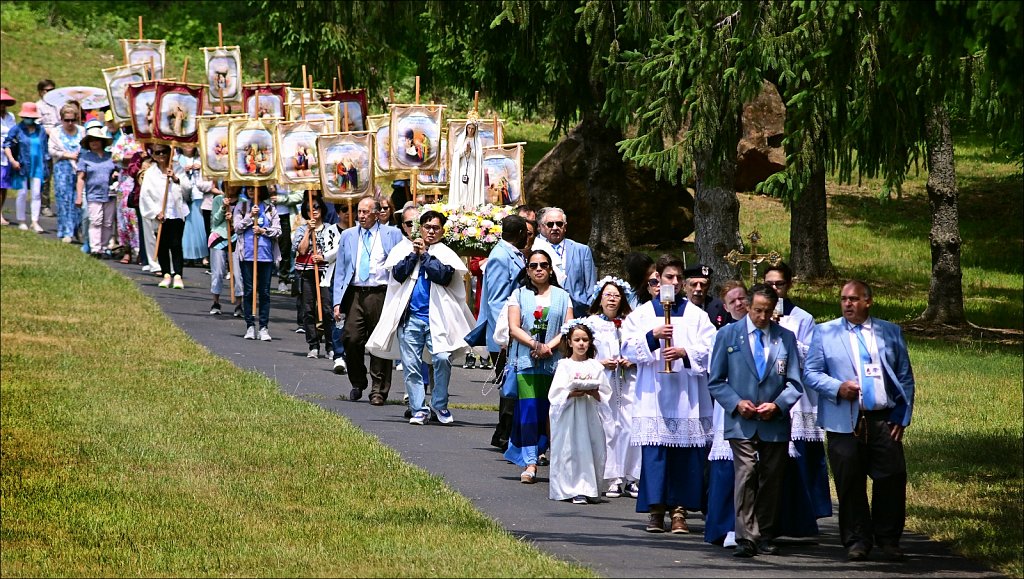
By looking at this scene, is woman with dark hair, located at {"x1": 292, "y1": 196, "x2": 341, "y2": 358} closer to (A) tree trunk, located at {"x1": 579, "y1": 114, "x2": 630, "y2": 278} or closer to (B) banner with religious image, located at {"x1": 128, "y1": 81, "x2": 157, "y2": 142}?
(B) banner with religious image, located at {"x1": 128, "y1": 81, "x2": 157, "y2": 142}

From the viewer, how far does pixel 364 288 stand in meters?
16.4

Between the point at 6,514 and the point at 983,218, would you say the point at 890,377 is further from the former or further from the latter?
the point at 983,218

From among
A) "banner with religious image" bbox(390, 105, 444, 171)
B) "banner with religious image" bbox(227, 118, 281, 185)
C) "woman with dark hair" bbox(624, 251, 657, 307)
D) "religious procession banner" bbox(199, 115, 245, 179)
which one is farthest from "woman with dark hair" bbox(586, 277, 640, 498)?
"religious procession banner" bbox(199, 115, 245, 179)

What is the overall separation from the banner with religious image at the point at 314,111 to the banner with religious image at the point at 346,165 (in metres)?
2.41

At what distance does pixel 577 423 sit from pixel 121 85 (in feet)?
49.6

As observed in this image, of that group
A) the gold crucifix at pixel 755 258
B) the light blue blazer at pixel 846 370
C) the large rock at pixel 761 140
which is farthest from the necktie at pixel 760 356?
the large rock at pixel 761 140

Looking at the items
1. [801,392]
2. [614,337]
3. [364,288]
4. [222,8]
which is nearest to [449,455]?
[614,337]

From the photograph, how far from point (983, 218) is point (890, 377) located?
28.7m

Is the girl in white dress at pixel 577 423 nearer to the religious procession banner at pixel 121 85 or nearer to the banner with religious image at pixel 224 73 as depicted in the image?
the religious procession banner at pixel 121 85

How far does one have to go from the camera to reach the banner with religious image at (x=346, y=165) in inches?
779

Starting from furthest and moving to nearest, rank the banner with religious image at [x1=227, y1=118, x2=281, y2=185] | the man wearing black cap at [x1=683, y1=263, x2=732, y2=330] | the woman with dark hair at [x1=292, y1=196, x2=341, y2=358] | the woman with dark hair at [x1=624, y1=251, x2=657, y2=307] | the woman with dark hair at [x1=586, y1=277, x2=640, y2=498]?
1. the banner with religious image at [x1=227, y1=118, x2=281, y2=185]
2. the woman with dark hair at [x1=292, y1=196, x2=341, y2=358]
3. the woman with dark hair at [x1=586, y1=277, x2=640, y2=498]
4. the woman with dark hair at [x1=624, y1=251, x2=657, y2=307]
5. the man wearing black cap at [x1=683, y1=263, x2=732, y2=330]

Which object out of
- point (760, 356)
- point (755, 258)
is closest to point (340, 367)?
point (755, 258)

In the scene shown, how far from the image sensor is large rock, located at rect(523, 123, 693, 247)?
1224 inches

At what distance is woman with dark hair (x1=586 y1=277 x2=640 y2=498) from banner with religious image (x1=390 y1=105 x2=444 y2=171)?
27.5ft
